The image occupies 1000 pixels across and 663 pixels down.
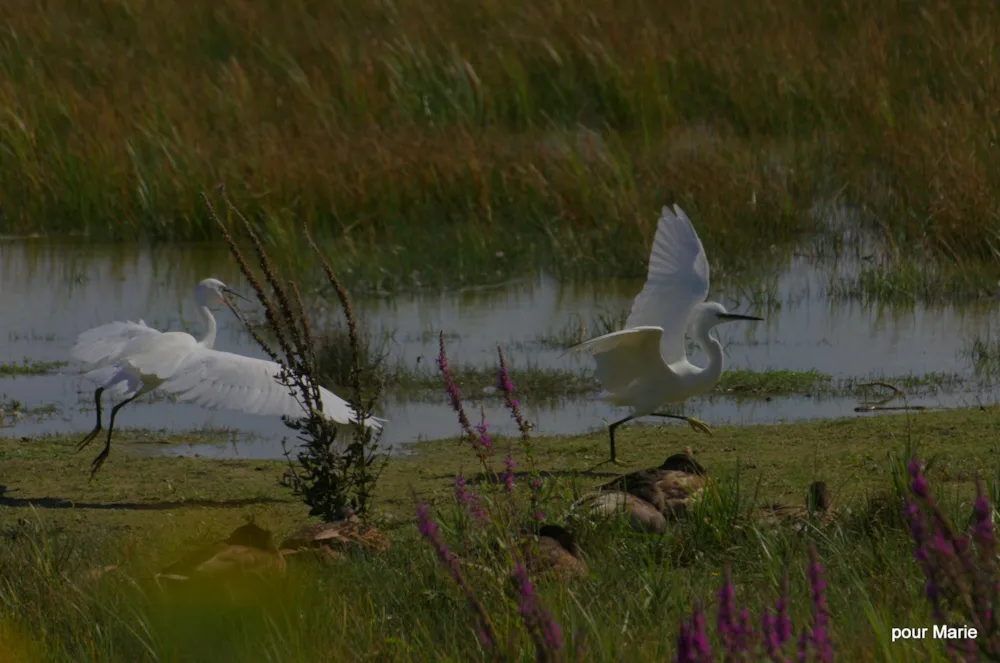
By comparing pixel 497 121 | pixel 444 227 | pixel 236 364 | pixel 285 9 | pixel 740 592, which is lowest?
pixel 740 592

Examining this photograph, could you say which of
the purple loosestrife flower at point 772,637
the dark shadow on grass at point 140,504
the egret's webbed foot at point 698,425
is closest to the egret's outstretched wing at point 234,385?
the dark shadow on grass at point 140,504

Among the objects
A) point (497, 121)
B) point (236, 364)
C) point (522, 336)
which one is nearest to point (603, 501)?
point (236, 364)

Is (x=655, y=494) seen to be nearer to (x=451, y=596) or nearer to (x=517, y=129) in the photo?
(x=451, y=596)

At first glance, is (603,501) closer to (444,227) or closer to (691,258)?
(691,258)

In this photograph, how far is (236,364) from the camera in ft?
21.3

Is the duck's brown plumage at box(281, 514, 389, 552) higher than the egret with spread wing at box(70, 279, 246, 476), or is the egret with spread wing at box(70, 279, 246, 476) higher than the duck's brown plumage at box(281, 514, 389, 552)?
the egret with spread wing at box(70, 279, 246, 476)

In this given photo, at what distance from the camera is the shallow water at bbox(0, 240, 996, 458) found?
832 centimetres

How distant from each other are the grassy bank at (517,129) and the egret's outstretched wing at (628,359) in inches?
173

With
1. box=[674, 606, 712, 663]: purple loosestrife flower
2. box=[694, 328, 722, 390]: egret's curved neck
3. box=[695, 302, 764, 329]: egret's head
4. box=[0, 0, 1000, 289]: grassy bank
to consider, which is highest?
box=[0, 0, 1000, 289]: grassy bank

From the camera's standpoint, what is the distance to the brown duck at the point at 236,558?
3994 mm

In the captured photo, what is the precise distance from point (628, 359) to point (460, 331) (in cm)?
331

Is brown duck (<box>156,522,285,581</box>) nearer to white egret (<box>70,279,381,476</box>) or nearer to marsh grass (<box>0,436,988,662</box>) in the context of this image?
marsh grass (<box>0,436,988,662</box>)

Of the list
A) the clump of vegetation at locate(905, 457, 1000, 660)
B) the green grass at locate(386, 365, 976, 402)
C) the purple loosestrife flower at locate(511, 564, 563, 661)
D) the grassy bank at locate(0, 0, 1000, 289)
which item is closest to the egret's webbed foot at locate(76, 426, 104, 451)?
the green grass at locate(386, 365, 976, 402)

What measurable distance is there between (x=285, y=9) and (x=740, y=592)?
600 inches
